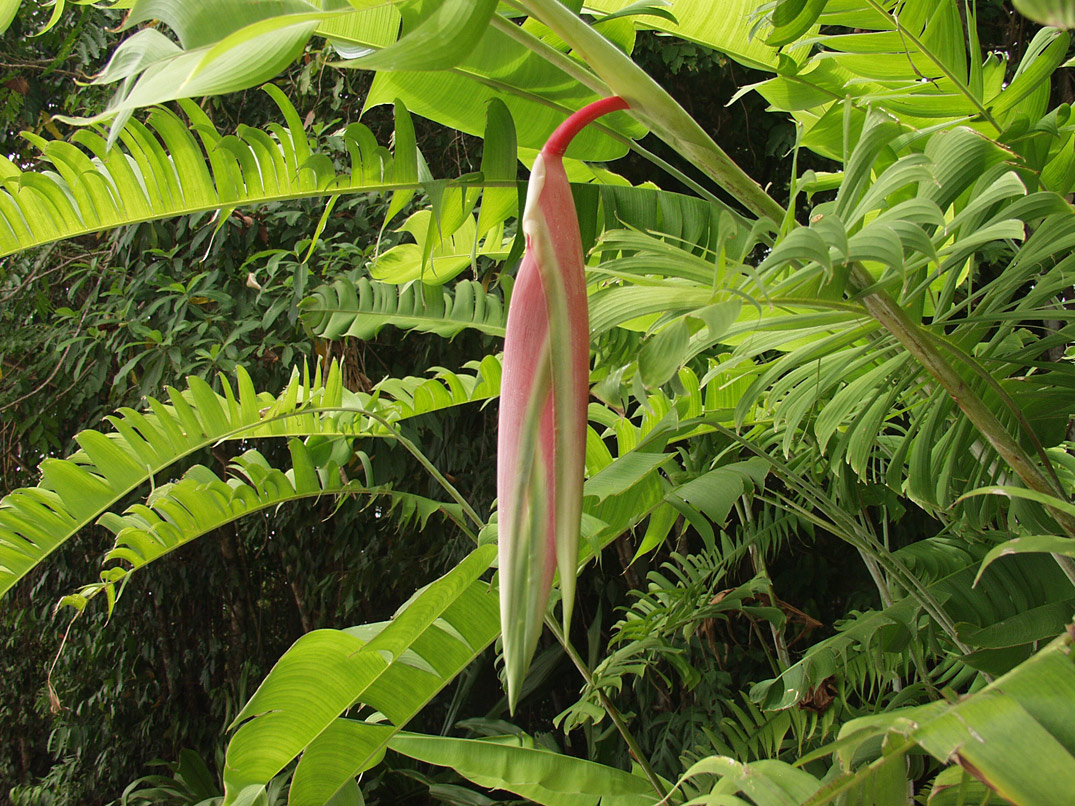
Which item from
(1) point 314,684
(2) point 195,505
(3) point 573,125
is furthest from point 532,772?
(3) point 573,125

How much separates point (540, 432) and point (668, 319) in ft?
0.49

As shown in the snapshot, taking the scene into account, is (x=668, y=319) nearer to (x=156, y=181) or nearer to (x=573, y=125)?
(x=573, y=125)

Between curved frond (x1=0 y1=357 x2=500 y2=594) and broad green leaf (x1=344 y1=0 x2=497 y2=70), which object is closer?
broad green leaf (x1=344 y1=0 x2=497 y2=70)

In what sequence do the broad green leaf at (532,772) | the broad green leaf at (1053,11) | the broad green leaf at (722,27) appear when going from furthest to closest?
1. the broad green leaf at (532,772)
2. the broad green leaf at (722,27)
3. the broad green leaf at (1053,11)

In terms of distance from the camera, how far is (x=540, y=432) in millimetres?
236

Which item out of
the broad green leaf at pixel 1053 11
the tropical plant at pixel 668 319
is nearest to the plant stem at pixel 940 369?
the tropical plant at pixel 668 319

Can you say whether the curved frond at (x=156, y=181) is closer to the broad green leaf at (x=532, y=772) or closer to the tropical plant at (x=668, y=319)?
the tropical plant at (x=668, y=319)

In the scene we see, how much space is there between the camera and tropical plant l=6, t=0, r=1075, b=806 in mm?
259

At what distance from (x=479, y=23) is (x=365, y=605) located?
2054 millimetres

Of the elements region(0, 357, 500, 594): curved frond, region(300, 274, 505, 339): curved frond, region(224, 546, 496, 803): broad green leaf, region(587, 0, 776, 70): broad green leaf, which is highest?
region(587, 0, 776, 70): broad green leaf

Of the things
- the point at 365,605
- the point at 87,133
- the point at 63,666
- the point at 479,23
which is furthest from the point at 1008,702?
the point at 63,666

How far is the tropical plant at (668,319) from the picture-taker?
0.26 metres

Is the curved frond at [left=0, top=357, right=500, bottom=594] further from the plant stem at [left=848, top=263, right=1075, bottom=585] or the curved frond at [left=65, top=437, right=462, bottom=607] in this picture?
the plant stem at [left=848, top=263, right=1075, bottom=585]

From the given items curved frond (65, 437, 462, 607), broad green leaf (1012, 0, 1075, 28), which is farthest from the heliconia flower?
curved frond (65, 437, 462, 607)
